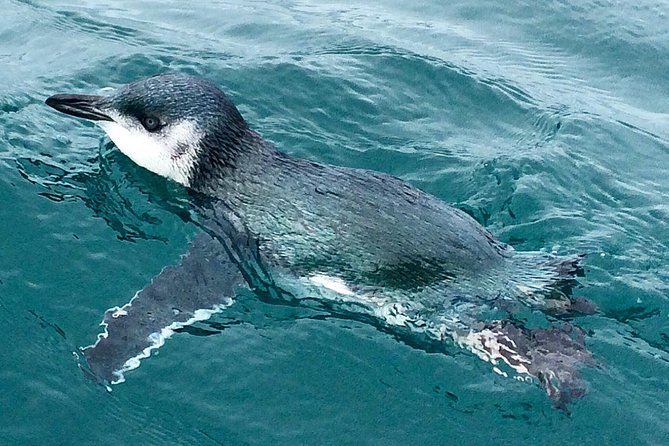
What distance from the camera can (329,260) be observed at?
28.1ft

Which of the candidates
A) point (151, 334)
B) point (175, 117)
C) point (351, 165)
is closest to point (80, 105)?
point (175, 117)

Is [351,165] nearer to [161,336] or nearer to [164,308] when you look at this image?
[164,308]

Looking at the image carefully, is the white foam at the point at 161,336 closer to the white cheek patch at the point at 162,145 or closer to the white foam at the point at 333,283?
the white foam at the point at 333,283

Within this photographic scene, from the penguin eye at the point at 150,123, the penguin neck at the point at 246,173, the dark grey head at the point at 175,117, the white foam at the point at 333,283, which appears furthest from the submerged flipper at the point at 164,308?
the penguin eye at the point at 150,123

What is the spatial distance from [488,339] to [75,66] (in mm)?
7400

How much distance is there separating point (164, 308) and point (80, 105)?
7.99 ft

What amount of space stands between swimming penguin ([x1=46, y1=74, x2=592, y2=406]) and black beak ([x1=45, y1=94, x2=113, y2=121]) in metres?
0.19

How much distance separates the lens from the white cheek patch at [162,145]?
365 inches

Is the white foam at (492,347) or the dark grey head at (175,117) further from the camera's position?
the dark grey head at (175,117)

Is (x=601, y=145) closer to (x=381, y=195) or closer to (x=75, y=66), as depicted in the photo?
(x=381, y=195)

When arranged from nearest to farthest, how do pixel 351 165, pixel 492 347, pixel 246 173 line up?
1. pixel 492 347
2. pixel 246 173
3. pixel 351 165

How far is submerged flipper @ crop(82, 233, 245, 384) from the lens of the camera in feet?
25.4

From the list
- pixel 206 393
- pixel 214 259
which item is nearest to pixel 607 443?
pixel 206 393

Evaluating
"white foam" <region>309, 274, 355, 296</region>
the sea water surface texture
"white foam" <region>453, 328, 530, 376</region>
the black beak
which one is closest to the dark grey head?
the black beak
